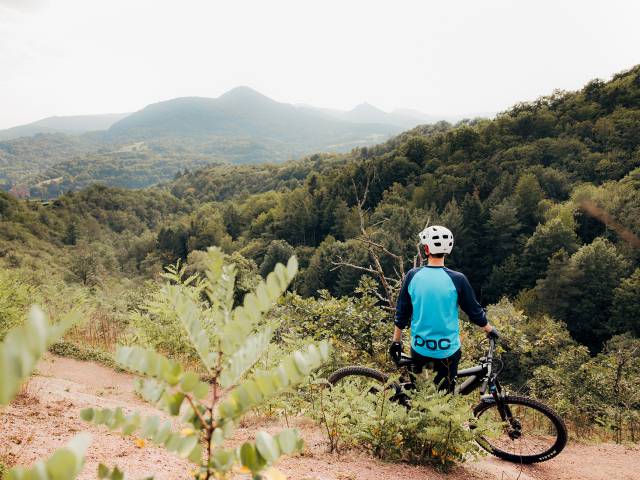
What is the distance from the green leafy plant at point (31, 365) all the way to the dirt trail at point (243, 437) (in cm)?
293

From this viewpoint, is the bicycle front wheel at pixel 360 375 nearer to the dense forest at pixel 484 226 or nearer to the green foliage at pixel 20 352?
the green foliage at pixel 20 352

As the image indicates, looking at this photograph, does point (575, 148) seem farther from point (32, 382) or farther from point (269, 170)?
point (269, 170)

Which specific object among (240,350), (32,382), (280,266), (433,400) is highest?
(280,266)

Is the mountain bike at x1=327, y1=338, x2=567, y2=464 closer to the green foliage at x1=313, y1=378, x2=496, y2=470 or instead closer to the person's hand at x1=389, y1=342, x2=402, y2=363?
the person's hand at x1=389, y1=342, x2=402, y2=363

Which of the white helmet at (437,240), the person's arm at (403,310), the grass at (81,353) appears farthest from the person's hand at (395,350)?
the grass at (81,353)

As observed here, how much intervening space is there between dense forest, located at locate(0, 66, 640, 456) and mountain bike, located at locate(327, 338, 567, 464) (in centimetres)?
1327

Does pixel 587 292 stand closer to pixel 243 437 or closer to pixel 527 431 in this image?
pixel 527 431

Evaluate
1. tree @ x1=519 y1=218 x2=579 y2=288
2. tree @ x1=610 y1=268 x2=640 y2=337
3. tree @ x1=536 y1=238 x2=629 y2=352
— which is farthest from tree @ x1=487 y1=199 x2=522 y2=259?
tree @ x1=610 y1=268 x2=640 y2=337

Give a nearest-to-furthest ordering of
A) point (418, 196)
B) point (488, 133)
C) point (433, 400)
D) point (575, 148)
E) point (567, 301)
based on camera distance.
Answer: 1. point (433, 400)
2. point (567, 301)
3. point (575, 148)
4. point (418, 196)
5. point (488, 133)

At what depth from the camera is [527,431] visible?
4.62m

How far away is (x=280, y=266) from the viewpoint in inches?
37.6

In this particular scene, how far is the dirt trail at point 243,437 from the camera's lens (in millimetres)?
3320

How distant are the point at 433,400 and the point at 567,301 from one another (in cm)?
3965

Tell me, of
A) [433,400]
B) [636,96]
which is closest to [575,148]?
[636,96]
